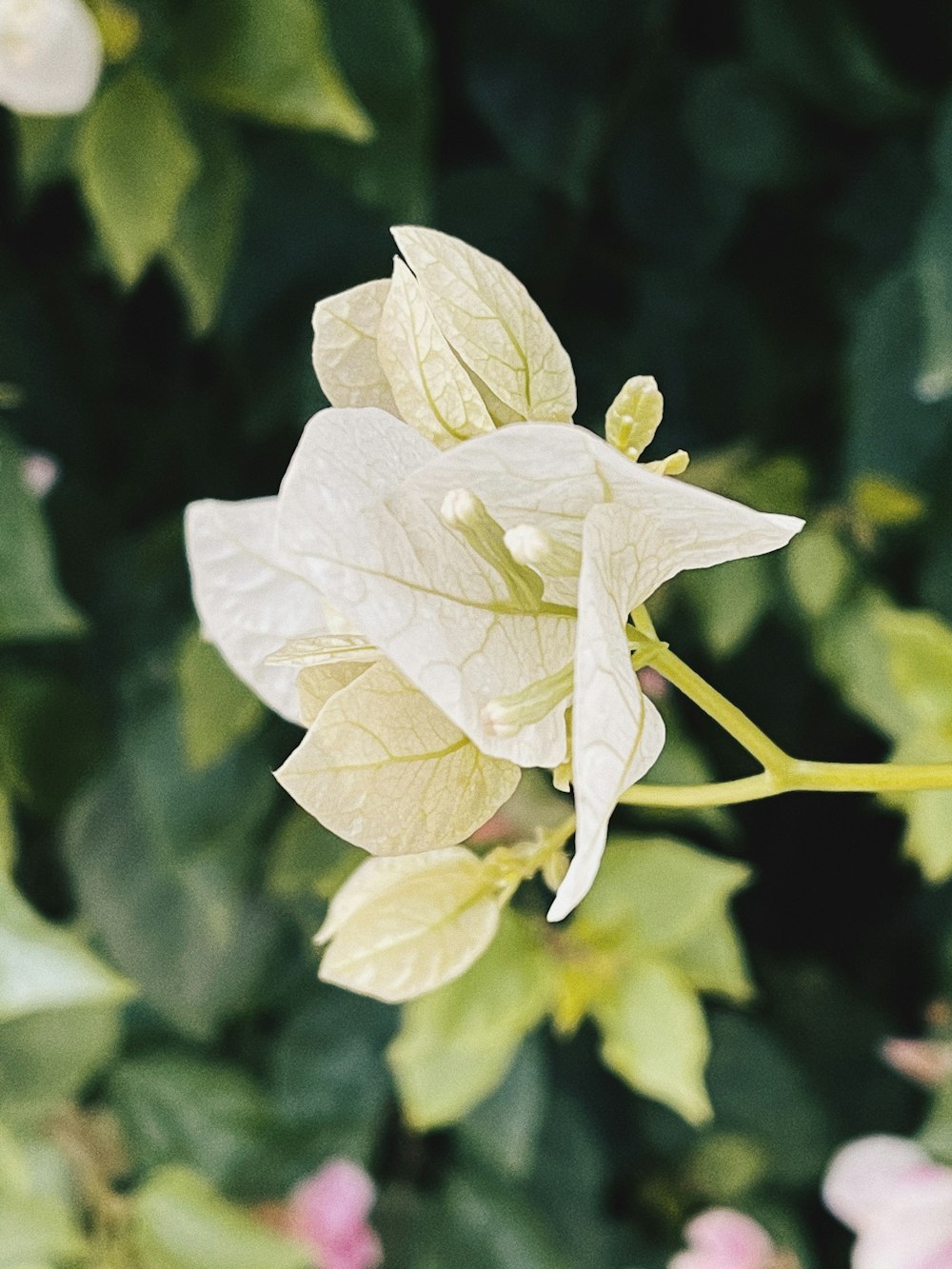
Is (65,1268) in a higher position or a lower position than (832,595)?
lower

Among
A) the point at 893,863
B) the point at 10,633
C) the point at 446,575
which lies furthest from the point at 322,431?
the point at 893,863

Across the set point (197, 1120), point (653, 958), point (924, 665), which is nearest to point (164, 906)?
point (197, 1120)

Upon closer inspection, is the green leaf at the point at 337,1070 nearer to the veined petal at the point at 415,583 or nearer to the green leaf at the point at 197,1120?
the green leaf at the point at 197,1120

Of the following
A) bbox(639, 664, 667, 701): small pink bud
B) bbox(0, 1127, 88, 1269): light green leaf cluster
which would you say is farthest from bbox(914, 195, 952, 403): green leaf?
bbox(0, 1127, 88, 1269): light green leaf cluster

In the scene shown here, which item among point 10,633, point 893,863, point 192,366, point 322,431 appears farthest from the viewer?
point 893,863

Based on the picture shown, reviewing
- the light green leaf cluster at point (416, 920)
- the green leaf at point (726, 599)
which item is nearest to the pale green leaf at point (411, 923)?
the light green leaf cluster at point (416, 920)

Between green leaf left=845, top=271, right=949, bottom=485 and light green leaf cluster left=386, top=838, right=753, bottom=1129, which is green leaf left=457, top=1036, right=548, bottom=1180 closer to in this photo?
light green leaf cluster left=386, top=838, right=753, bottom=1129

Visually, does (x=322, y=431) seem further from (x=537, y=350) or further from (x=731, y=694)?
(x=731, y=694)
